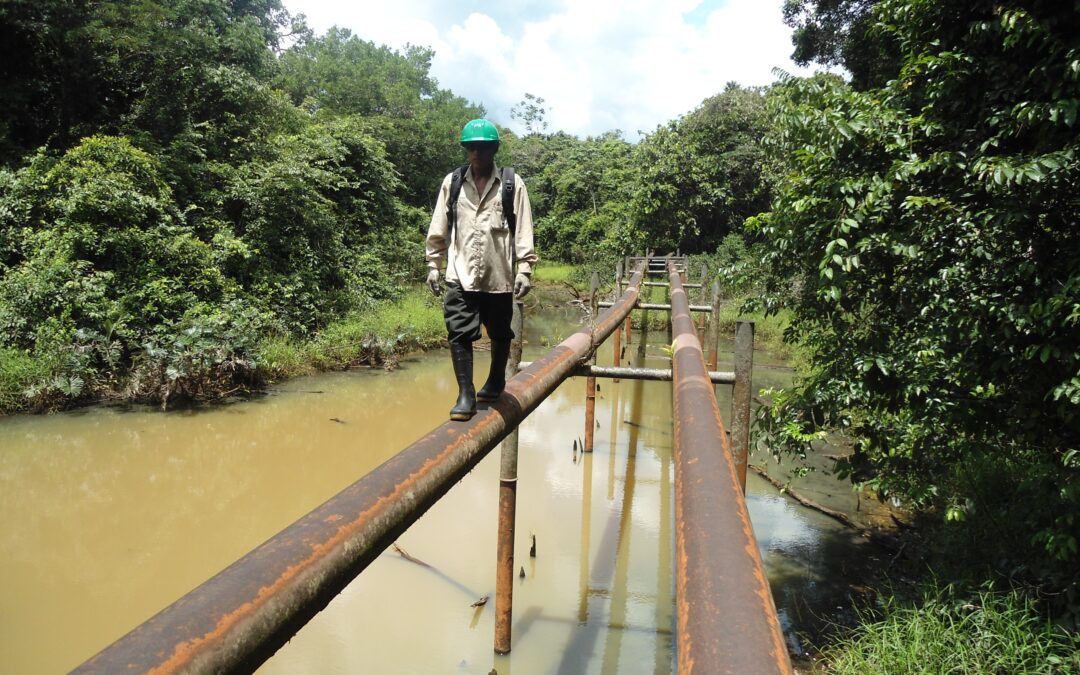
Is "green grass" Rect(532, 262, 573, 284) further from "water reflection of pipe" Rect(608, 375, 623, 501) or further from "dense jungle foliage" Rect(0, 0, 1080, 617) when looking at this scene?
"water reflection of pipe" Rect(608, 375, 623, 501)

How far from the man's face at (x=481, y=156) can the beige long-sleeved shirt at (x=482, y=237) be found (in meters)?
0.04

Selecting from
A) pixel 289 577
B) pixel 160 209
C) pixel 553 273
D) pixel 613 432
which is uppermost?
pixel 160 209

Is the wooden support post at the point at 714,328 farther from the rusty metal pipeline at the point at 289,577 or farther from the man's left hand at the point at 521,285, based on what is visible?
the rusty metal pipeline at the point at 289,577

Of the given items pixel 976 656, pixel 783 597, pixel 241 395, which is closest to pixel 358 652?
pixel 783 597

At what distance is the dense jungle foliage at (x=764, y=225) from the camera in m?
3.25

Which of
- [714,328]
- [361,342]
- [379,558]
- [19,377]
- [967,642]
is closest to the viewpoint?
[967,642]

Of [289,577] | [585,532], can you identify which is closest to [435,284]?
[289,577]

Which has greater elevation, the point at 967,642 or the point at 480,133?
the point at 480,133

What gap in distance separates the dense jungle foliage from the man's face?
2.07 m

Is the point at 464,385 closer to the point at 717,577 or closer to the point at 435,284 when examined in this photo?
the point at 435,284

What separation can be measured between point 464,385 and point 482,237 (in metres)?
0.56

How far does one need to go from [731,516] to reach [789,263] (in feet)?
12.0

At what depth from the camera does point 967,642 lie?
10.7ft

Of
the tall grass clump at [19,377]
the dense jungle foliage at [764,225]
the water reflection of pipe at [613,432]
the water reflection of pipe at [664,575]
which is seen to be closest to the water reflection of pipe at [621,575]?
the water reflection of pipe at [613,432]
